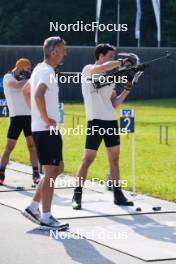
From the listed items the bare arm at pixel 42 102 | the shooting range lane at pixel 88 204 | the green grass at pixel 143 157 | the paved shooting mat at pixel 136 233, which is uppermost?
the bare arm at pixel 42 102

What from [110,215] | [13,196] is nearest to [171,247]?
[110,215]

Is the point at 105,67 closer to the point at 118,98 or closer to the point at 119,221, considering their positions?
the point at 118,98

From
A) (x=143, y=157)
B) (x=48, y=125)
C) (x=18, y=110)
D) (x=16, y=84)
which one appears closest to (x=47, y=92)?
(x=48, y=125)

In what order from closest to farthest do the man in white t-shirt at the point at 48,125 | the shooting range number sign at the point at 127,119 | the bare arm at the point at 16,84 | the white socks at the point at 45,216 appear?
the man in white t-shirt at the point at 48,125, the white socks at the point at 45,216, the shooting range number sign at the point at 127,119, the bare arm at the point at 16,84

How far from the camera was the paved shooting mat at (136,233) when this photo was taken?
8.33m

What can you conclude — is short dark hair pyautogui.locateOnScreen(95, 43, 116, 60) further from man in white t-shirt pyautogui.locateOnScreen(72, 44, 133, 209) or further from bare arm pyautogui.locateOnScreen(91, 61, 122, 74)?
bare arm pyautogui.locateOnScreen(91, 61, 122, 74)

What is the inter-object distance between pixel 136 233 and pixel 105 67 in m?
2.19

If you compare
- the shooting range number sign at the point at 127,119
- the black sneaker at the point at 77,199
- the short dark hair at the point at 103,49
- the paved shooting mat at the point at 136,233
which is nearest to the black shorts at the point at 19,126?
the shooting range number sign at the point at 127,119

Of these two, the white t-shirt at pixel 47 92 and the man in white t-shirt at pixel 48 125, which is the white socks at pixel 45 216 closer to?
the man in white t-shirt at pixel 48 125

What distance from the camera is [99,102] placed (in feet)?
35.5

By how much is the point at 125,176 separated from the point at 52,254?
623cm

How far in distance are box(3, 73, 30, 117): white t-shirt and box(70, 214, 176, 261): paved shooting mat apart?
3526 millimetres

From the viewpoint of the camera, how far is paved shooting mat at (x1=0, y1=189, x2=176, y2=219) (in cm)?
1048

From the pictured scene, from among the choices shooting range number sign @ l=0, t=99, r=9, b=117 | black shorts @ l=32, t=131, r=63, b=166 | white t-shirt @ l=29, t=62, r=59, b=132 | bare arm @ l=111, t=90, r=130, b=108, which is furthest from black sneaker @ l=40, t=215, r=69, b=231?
shooting range number sign @ l=0, t=99, r=9, b=117
